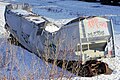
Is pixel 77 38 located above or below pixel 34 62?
below

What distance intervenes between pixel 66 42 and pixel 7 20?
6.37 metres

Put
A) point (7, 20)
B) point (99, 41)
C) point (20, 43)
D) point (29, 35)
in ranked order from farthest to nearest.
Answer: point (7, 20), point (20, 43), point (29, 35), point (99, 41)

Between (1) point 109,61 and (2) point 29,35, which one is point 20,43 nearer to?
(2) point 29,35

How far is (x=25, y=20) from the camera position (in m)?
13.7

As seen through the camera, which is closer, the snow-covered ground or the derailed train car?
the snow-covered ground

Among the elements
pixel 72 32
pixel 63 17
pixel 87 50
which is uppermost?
pixel 72 32

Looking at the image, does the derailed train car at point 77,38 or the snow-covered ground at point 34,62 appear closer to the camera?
the snow-covered ground at point 34,62

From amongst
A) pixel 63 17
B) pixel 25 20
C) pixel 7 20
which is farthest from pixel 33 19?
pixel 63 17

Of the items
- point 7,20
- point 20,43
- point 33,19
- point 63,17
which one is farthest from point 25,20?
point 63,17

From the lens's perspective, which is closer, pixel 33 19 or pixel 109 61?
pixel 109 61

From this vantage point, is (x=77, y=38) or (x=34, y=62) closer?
(x=34, y=62)

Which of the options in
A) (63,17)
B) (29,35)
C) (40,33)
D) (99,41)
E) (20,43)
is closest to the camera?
(99,41)

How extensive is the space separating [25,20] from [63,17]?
1104 cm

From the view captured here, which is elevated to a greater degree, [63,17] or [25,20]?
[25,20]
